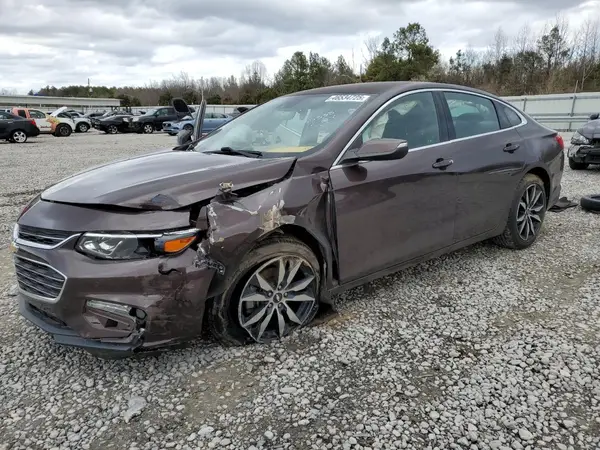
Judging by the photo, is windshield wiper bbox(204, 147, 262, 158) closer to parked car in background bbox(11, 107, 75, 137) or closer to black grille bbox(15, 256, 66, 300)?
black grille bbox(15, 256, 66, 300)

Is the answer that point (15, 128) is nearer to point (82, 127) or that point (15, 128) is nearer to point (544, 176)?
point (82, 127)

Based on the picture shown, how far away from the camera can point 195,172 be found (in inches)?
109

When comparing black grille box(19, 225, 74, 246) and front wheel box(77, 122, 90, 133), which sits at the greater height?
black grille box(19, 225, 74, 246)

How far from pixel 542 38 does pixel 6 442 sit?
4991 cm

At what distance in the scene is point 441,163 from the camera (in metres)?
3.55

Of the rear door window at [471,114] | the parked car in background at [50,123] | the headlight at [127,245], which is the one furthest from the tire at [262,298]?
the parked car in background at [50,123]

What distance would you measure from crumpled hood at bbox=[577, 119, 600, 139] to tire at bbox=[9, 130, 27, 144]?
2104cm

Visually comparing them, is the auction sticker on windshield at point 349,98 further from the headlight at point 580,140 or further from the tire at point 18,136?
the tire at point 18,136

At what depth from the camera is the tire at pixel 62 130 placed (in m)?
25.7

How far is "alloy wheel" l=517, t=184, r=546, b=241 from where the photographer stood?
14.8 ft

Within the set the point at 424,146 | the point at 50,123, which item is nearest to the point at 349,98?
the point at 424,146

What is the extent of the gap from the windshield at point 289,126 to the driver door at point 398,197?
0.25m

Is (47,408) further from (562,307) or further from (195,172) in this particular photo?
(562,307)

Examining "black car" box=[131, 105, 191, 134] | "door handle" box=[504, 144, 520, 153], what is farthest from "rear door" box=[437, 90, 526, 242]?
"black car" box=[131, 105, 191, 134]
